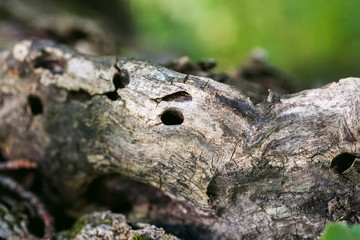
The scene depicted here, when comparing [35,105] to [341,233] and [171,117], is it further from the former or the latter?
[341,233]

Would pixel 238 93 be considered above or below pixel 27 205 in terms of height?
above

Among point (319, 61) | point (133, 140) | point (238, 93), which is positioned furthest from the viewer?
point (319, 61)

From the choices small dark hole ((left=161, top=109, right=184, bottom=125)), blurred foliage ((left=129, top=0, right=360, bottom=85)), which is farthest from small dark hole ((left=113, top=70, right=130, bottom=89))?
blurred foliage ((left=129, top=0, right=360, bottom=85))

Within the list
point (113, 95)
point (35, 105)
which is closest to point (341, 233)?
point (113, 95)

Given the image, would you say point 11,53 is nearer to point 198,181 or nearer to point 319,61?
point 198,181

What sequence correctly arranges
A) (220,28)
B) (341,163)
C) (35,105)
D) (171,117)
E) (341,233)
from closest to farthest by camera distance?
(341,233) < (341,163) < (171,117) < (35,105) < (220,28)

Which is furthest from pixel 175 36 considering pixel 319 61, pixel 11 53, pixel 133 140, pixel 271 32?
pixel 133 140
